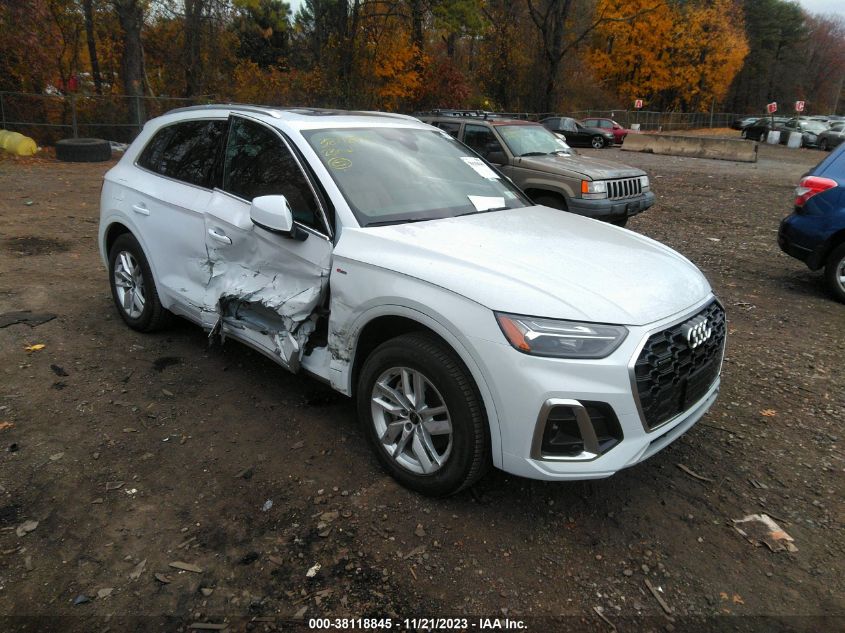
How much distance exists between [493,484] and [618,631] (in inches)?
38.5

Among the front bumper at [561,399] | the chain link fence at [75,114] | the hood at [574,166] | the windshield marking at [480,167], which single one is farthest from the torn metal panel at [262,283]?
the chain link fence at [75,114]

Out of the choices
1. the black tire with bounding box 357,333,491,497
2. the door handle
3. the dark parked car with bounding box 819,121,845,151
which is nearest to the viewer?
the black tire with bounding box 357,333,491,497

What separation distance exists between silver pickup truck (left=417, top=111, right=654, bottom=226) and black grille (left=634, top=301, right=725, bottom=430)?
5.14 m

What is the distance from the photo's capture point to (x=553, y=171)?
27.5 feet

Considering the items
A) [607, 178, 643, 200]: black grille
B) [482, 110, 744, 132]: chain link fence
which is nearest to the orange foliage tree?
[482, 110, 744, 132]: chain link fence

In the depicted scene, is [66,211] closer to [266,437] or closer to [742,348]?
[266,437]

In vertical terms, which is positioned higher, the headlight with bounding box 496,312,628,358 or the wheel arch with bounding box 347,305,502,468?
the headlight with bounding box 496,312,628,358

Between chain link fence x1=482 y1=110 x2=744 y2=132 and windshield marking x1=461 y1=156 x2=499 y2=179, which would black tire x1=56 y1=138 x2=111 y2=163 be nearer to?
windshield marking x1=461 y1=156 x2=499 y2=179

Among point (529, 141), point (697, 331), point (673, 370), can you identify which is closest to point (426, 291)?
point (673, 370)

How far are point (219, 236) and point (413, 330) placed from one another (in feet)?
5.27

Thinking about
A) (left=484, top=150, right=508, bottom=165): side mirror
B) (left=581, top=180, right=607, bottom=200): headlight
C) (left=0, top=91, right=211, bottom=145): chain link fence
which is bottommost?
(left=581, top=180, right=607, bottom=200): headlight

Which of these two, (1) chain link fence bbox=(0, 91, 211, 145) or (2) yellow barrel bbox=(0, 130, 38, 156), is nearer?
(2) yellow barrel bbox=(0, 130, 38, 156)

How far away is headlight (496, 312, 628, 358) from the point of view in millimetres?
2498

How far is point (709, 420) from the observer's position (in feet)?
12.7
